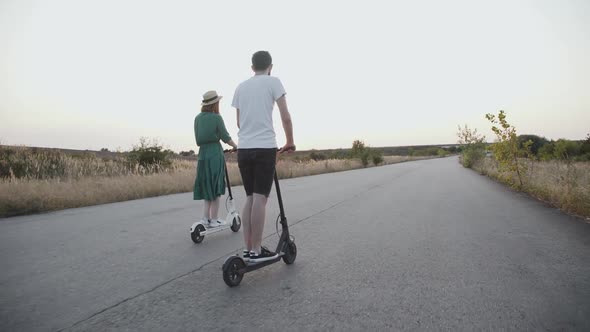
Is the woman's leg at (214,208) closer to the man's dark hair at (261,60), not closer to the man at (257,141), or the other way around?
the man at (257,141)

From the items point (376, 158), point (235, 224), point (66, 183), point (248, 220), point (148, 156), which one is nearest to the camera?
point (248, 220)

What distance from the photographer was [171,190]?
42.0 feet

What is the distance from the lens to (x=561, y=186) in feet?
29.3

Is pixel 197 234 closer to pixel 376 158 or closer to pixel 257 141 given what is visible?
pixel 257 141

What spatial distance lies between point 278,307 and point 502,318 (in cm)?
163

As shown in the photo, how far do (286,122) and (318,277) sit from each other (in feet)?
5.13

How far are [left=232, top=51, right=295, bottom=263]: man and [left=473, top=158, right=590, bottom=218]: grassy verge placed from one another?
6806 millimetres

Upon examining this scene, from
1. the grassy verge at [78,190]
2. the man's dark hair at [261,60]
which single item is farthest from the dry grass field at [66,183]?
the man's dark hair at [261,60]

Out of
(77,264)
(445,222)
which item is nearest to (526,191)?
(445,222)

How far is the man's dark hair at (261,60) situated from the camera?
364 cm

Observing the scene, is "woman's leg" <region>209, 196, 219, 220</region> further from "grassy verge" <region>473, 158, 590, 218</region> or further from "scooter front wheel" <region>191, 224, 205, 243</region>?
"grassy verge" <region>473, 158, 590, 218</region>

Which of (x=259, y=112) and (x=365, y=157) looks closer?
(x=259, y=112)

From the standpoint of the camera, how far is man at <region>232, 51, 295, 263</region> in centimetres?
352

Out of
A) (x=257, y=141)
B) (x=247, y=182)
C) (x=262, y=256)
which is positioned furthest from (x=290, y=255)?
(x=257, y=141)
